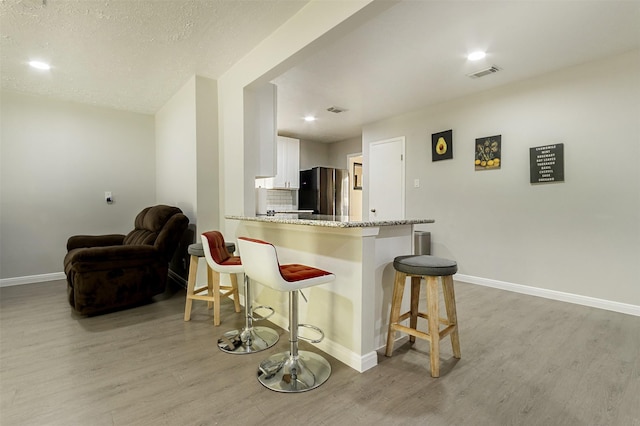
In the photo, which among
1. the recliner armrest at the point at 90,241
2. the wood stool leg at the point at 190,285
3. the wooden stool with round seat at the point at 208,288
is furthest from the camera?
the recliner armrest at the point at 90,241

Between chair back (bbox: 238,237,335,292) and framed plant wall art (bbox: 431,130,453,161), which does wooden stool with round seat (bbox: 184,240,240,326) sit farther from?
framed plant wall art (bbox: 431,130,453,161)

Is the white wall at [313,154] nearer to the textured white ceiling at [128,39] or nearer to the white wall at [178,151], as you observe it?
the white wall at [178,151]

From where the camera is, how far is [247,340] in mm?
2215

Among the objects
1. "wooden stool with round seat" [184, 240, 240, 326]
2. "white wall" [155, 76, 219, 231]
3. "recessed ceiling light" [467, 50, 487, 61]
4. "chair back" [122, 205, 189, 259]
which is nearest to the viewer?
"wooden stool with round seat" [184, 240, 240, 326]

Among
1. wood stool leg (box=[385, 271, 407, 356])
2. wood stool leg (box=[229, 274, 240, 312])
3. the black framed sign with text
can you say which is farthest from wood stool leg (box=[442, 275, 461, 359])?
the black framed sign with text

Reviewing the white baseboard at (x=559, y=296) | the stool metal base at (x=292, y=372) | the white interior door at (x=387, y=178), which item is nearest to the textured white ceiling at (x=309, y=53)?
the white interior door at (x=387, y=178)

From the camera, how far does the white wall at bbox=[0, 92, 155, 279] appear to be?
12.7 ft

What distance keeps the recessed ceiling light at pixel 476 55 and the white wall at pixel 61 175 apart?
4507mm

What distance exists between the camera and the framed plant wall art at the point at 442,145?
4172 millimetres

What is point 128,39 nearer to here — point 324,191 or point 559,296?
point 324,191

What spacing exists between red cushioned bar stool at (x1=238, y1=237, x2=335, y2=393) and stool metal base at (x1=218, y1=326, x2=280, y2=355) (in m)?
0.24

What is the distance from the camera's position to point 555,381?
5.80ft

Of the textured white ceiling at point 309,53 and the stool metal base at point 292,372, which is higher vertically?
the textured white ceiling at point 309,53

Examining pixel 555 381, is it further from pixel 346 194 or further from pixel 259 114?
pixel 346 194
